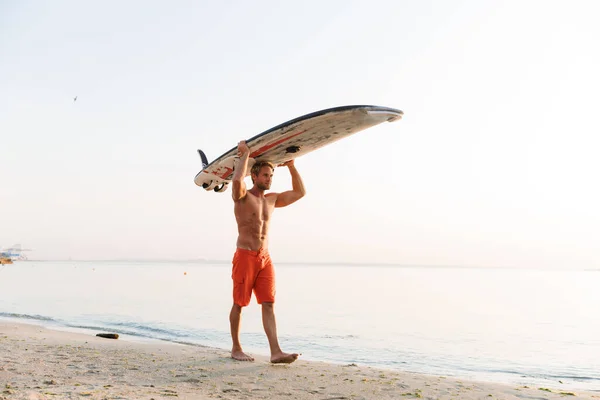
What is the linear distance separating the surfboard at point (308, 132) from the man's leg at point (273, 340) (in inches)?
63.6

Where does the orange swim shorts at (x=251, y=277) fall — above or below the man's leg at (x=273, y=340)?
above

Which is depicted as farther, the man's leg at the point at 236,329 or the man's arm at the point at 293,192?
the man's arm at the point at 293,192

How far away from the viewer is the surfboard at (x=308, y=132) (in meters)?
5.16

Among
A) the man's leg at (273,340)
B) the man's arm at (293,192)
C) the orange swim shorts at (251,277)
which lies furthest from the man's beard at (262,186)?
the man's leg at (273,340)

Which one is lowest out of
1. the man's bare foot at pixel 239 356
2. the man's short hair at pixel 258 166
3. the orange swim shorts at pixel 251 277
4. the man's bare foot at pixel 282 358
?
the man's bare foot at pixel 239 356

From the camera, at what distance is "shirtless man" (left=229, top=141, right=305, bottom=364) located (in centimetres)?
515

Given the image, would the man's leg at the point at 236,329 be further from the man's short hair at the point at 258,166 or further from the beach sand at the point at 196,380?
the man's short hair at the point at 258,166

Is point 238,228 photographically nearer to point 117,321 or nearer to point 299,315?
point 117,321

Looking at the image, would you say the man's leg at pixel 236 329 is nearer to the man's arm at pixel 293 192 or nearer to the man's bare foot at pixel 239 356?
the man's bare foot at pixel 239 356

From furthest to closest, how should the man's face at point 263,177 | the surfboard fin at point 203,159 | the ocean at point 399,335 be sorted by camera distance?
the ocean at point 399,335 < the surfboard fin at point 203,159 < the man's face at point 263,177

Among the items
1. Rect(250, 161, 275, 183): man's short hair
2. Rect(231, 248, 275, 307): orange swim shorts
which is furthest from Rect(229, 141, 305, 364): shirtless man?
Rect(250, 161, 275, 183): man's short hair

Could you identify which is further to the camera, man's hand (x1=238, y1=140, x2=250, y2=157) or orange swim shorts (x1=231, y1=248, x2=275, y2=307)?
man's hand (x1=238, y1=140, x2=250, y2=157)

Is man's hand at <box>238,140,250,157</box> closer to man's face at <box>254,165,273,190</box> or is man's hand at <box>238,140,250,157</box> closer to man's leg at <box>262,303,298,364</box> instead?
man's face at <box>254,165,273,190</box>

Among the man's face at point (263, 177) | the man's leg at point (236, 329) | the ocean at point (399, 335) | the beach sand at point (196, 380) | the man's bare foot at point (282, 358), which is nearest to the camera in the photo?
the beach sand at point (196, 380)
